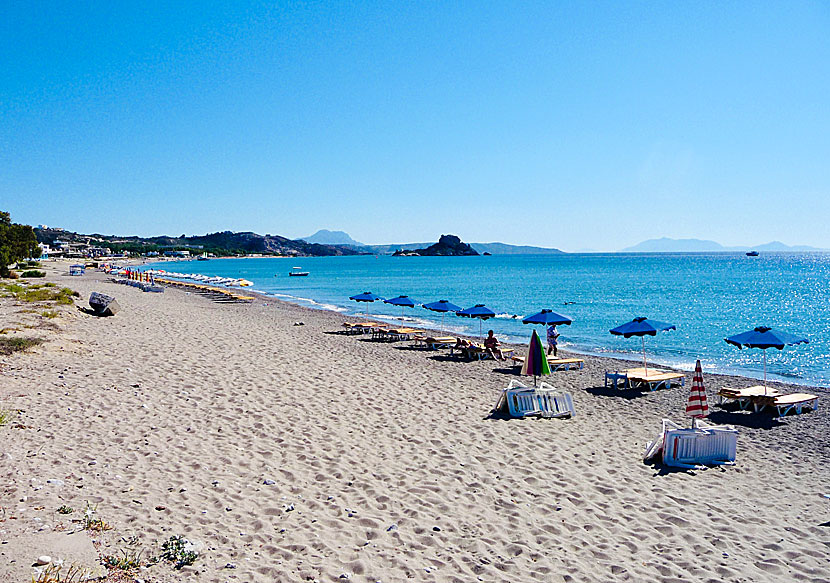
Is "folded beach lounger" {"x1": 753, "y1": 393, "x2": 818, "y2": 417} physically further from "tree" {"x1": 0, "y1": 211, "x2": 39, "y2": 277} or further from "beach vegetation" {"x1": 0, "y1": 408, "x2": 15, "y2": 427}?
"tree" {"x1": 0, "y1": 211, "x2": 39, "y2": 277}

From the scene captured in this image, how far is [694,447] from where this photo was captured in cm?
844

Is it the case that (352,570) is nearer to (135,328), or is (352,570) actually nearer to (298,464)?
(298,464)

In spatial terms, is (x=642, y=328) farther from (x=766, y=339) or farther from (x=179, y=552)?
(x=179, y=552)

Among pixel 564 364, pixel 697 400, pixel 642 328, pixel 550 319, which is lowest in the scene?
pixel 564 364

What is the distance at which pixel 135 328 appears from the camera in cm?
1925

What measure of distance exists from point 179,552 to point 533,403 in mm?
7447

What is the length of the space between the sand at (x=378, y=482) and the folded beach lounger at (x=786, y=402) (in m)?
0.28

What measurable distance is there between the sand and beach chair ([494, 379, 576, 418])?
31 centimetres

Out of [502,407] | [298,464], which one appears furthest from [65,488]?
[502,407]

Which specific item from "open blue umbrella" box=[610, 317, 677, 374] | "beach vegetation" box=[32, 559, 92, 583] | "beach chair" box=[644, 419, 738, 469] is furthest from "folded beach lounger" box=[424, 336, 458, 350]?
"beach vegetation" box=[32, 559, 92, 583]

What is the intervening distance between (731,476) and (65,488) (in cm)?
860

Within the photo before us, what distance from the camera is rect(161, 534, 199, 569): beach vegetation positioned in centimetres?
479

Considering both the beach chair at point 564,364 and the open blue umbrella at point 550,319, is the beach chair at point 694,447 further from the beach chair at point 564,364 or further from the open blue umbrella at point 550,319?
the beach chair at point 564,364

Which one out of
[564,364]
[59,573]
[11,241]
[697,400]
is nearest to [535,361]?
[697,400]
